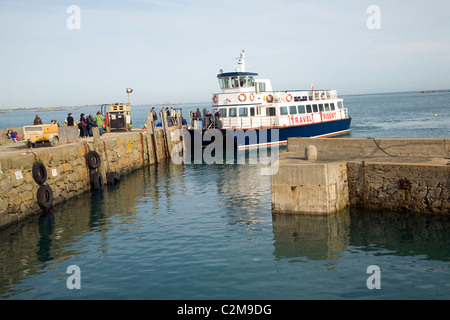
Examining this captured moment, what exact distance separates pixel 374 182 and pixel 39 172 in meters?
12.1

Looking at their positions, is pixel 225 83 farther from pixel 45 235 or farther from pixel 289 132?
pixel 45 235

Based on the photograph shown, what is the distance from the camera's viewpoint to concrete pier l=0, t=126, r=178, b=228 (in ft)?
49.5

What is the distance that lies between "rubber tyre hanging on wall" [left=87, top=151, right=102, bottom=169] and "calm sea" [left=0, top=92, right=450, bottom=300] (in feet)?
12.0

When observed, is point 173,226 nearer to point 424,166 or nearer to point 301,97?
point 424,166

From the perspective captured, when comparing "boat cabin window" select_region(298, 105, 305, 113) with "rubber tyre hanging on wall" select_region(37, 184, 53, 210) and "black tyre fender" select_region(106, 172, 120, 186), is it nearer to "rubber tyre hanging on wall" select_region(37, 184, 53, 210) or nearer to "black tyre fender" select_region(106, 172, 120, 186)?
"black tyre fender" select_region(106, 172, 120, 186)

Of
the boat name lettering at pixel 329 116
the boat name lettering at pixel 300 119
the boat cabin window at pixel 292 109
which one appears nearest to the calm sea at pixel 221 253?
the boat name lettering at pixel 300 119

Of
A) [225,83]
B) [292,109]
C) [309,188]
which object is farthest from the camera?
[292,109]

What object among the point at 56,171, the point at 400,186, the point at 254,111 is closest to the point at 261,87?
the point at 254,111

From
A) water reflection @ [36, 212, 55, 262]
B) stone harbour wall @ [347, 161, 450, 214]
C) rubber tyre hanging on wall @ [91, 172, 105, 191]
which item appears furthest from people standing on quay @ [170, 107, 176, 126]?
stone harbour wall @ [347, 161, 450, 214]

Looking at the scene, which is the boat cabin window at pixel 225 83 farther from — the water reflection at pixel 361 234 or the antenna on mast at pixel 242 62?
the water reflection at pixel 361 234

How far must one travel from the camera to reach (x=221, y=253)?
11430 millimetres

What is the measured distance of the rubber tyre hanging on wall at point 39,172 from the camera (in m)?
16.5

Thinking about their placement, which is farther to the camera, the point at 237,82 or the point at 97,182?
→ the point at 237,82

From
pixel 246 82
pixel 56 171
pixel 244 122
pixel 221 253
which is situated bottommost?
pixel 221 253
